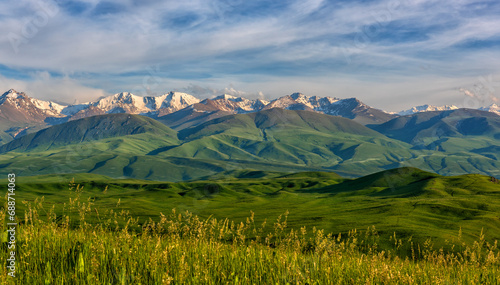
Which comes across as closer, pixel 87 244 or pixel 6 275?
pixel 6 275

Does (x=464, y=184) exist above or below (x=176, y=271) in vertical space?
below

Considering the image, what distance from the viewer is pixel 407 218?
190 ft

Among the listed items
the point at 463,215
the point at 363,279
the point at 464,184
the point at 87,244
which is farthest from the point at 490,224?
the point at 464,184

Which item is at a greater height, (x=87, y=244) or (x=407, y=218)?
(x=87, y=244)

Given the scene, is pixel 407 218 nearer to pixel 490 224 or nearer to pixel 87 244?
pixel 490 224

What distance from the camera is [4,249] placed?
7891mm

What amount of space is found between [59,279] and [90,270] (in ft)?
1.80

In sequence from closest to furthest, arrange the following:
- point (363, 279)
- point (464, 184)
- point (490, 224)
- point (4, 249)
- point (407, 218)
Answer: point (363, 279), point (4, 249), point (490, 224), point (407, 218), point (464, 184)

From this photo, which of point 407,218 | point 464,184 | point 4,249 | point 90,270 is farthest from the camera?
point 464,184

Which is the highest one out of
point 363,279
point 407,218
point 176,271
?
point 176,271

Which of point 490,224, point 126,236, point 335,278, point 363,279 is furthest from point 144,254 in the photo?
point 490,224

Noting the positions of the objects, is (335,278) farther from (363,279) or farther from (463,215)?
(463,215)

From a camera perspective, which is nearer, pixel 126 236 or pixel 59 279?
pixel 59 279

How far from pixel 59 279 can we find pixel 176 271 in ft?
6.37
